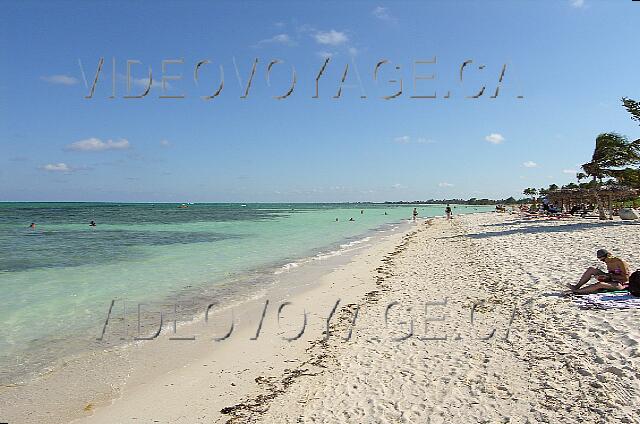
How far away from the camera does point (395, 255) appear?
18.8 meters

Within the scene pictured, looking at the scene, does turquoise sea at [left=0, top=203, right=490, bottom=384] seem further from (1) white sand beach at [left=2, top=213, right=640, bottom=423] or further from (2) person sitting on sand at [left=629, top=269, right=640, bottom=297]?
(2) person sitting on sand at [left=629, top=269, right=640, bottom=297]

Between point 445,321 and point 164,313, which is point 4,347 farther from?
point 445,321

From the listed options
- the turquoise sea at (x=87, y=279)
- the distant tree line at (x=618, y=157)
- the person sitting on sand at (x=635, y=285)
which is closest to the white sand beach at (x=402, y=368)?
the person sitting on sand at (x=635, y=285)

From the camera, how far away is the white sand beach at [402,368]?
4.38m

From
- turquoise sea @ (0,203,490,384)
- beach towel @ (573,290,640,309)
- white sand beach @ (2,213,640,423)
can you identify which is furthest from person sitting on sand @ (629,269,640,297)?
turquoise sea @ (0,203,490,384)

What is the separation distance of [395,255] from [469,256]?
4.01m

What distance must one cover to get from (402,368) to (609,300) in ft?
15.6

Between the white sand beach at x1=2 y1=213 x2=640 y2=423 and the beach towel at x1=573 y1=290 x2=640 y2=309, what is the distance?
0.74ft

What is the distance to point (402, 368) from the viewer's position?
5.46 meters

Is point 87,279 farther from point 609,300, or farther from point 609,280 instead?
point 609,280

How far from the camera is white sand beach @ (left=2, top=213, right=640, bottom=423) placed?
4.38 metres

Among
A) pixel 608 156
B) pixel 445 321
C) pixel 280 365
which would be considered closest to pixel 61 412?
pixel 280 365

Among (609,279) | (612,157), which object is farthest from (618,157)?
(609,279)

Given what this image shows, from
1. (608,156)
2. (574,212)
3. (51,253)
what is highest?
(608,156)
